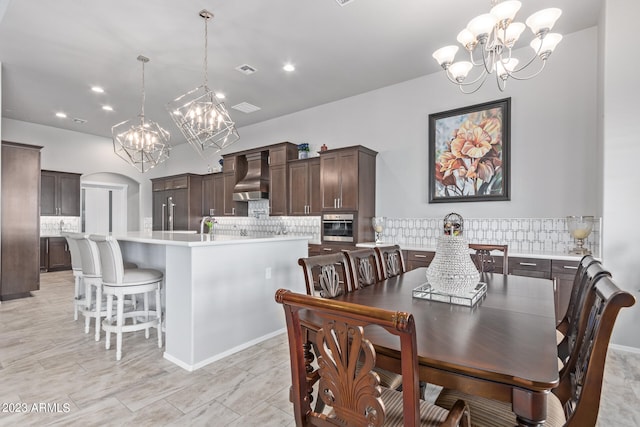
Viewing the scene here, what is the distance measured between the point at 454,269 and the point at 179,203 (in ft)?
24.3

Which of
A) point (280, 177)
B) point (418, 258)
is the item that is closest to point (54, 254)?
point (280, 177)

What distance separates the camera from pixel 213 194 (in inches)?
289

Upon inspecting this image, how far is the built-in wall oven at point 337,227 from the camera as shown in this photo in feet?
15.5

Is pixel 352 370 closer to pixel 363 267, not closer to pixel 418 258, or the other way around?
pixel 363 267

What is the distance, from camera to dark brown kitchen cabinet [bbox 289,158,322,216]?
17.7 feet

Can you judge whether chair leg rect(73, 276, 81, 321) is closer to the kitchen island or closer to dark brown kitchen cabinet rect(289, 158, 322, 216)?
the kitchen island

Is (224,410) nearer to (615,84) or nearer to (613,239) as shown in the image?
(613,239)

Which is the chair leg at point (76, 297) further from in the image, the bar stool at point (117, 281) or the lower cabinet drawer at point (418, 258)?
the lower cabinet drawer at point (418, 258)

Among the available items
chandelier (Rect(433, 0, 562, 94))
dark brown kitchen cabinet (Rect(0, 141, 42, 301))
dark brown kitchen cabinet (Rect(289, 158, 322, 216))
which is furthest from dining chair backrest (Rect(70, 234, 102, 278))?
chandelier (Rect(433, 0, 562, 94))

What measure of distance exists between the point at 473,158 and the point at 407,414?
12.8ft

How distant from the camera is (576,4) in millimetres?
3053

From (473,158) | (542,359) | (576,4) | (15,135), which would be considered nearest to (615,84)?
(576,4)

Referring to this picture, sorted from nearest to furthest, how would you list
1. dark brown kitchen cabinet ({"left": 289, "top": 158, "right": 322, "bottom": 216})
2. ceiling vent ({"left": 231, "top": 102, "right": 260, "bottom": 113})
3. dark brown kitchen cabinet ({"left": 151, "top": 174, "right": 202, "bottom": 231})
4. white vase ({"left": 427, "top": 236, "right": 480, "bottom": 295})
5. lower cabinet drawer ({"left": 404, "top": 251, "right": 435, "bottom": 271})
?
white vase ({"left": 427, "top": 236, "right": 480, "bottom": 295}) < lower cabinet drawer ({"left": 404, "top": 251, "right": 435, "bottom": 271}) < dark brown kitchen cabinet ({"left": 289, "top": 158, "right": 322, "bottom": 216}) < ceiling vent ({"left": 231, "top": 102, "right": 260, "bottom": 113}) < dark brown kitchen cabinet ({"left": 151, "top": 174, "right": 202, "bottom": 231})

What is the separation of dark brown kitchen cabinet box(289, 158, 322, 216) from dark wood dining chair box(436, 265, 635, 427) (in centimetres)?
414
